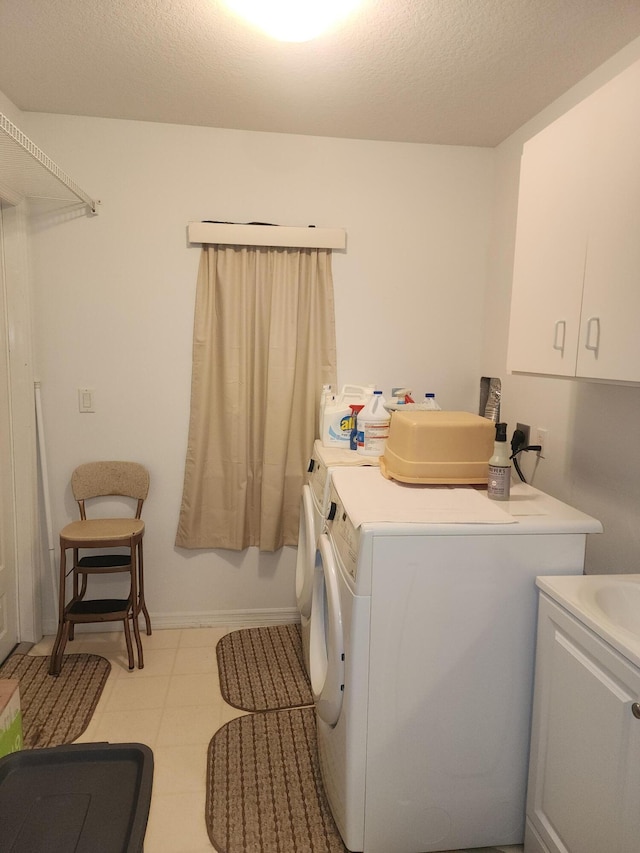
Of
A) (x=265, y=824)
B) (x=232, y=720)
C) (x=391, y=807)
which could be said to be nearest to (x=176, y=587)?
(x=232, y=720)

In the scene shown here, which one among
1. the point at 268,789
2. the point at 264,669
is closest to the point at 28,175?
the point at 264,669

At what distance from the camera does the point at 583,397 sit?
6.81 ft

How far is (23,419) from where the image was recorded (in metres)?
2.62

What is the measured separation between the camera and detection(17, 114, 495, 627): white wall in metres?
2.64

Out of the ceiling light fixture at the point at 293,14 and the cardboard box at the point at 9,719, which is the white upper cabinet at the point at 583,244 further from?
the cardboard box at the point at 9,719

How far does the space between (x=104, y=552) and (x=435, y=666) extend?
75.5 inches

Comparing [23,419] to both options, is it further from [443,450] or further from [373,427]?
[443,450]

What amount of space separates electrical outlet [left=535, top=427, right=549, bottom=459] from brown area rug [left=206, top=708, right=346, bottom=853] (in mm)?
1438

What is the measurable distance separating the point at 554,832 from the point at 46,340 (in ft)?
8.90

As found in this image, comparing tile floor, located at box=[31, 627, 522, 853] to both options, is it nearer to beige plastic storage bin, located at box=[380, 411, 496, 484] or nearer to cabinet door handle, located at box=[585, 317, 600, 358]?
beige plastic storage bin, located at box=[380, 411, 496, 484]

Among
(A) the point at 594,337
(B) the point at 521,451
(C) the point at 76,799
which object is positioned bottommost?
(C) the point at 76,799

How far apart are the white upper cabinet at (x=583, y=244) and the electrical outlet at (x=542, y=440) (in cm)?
60

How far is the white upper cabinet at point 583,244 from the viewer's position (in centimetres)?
134

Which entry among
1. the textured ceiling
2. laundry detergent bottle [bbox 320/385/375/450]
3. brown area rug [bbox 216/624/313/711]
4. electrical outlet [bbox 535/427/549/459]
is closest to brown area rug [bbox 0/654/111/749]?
brown area rug [bbox 216/624/313/711]
